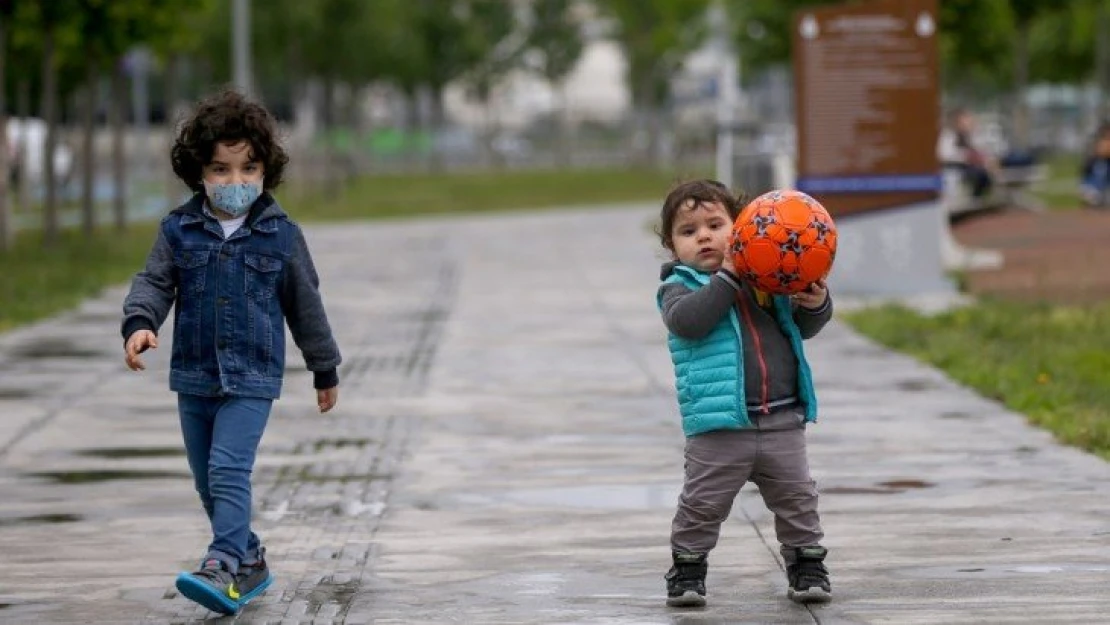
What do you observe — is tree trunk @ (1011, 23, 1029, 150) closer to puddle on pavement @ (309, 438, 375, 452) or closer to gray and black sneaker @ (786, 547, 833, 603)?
puddle on pavement @ (309, 438, 375, 452)

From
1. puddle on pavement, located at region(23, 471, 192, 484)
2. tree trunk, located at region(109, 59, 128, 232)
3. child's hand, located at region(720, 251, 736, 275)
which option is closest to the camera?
child's hand, located at region(720, 251, 736, 275)

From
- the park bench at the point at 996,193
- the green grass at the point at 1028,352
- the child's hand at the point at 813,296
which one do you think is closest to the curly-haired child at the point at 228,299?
the child's hand at the point at 813,296

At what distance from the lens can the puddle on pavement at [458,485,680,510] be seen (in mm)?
9609

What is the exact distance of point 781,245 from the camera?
6988 mm

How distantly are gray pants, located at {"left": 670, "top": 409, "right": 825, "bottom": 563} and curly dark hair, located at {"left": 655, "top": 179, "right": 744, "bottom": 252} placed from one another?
0.60 metres

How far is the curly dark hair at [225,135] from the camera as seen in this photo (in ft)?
24.0

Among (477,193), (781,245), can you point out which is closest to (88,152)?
(477,193)

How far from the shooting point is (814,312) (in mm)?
7281

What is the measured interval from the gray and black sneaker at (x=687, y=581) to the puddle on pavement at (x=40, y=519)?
9.46ft

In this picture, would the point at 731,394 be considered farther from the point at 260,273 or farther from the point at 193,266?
the point at 193,266

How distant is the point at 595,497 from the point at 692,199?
2.75m

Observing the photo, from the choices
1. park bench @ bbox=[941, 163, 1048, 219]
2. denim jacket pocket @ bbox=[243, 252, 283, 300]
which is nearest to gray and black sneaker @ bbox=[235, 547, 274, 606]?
denim jacket pocket @ bbox=[243, 252, 283, 300]

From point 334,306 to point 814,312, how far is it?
45.0 ft

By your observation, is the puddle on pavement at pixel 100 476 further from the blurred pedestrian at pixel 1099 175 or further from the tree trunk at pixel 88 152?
the blurred pedestrian at pixel 1099 175
